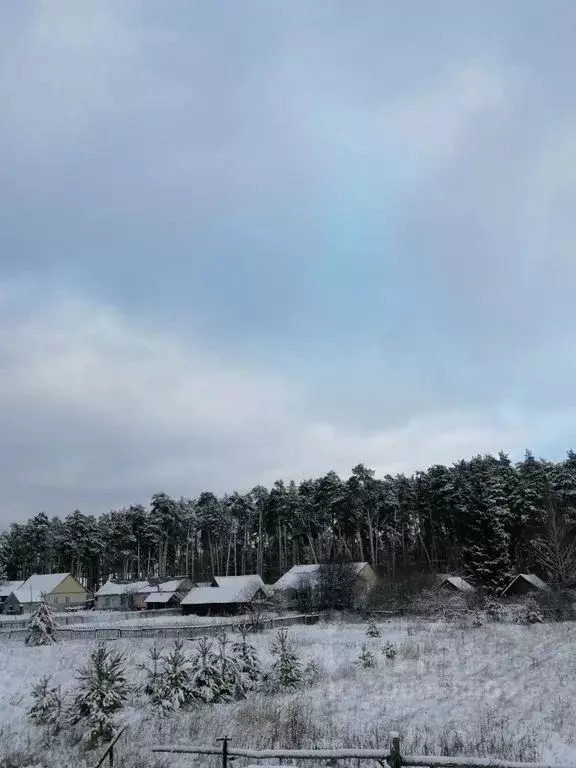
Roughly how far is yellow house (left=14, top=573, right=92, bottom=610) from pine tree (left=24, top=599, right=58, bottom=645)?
146 ft

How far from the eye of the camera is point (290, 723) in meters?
16.3

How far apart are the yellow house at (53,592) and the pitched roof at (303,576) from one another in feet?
111

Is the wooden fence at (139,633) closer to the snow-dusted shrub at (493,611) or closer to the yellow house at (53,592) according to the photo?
the snow-dusted shrub at (493,611)

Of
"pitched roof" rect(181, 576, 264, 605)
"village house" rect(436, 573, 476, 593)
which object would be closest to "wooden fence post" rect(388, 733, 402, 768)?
"village house" rect(436, 573, 476, 593)

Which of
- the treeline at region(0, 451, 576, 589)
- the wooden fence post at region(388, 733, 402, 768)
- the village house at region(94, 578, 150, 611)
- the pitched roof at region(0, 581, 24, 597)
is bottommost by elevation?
the village house at region(94, 578, 150, 611)

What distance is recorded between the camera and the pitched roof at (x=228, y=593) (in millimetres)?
60125

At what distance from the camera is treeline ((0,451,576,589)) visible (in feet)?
188

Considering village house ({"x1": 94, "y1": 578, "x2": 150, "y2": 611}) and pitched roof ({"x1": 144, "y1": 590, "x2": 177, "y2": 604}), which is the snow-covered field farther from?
village house ({"x1": 94, "y1": 578, "x2": 150, "y2": 611})

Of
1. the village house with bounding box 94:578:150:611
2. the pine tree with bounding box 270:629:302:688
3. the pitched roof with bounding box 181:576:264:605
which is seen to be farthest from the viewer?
the village house with bounding box 94:578:150:611

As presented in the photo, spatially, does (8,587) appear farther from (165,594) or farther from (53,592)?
(165,594)

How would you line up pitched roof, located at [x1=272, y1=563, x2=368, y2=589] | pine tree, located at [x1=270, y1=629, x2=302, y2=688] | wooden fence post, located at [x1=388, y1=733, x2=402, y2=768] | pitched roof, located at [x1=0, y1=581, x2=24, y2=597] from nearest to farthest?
1. wooden fence post, located at [x1=388, y1=733, x2=402, y2=768]
2. pine tree, located at [x1=270, y1=629, x2=302, y2=688]
3. pitched roof, located at [x1=272, y1=563, x2=368, y2=589]
4. pitched roof, located at [x1=0, y1=581, x2=24, y2=597]

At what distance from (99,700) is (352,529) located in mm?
70044

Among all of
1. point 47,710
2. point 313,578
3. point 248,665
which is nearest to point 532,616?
point 248,665

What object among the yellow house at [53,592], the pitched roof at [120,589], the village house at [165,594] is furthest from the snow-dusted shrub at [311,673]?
the yellow house at [53,592]
